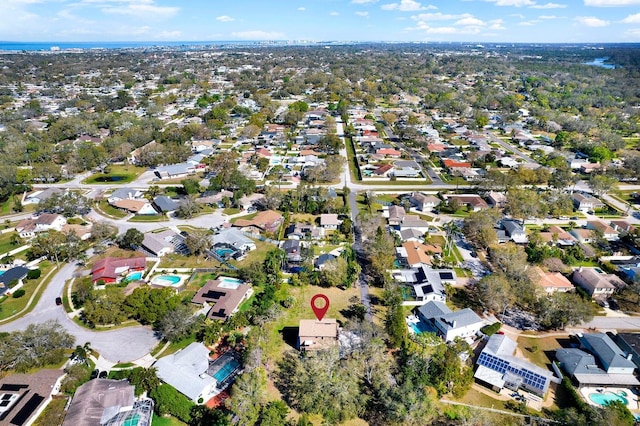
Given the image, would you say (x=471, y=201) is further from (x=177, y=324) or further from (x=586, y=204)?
(x=177, y=324)

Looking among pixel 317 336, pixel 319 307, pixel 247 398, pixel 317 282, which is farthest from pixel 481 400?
pixel 317 282

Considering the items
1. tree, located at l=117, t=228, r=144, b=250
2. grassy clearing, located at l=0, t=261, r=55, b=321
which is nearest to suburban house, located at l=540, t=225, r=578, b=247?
tree, located at l=117, t=228, r=144, b=250

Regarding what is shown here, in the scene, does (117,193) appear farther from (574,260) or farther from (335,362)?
(574,260)

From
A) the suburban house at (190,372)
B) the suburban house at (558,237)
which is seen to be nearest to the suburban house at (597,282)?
the suburban house at (558,237)

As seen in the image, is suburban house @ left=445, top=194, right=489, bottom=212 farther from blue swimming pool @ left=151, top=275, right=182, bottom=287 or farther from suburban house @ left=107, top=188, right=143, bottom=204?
suburban house @ left=107, top=188, right=143, bottom=204

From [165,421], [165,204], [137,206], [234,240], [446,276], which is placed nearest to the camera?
[165,421]

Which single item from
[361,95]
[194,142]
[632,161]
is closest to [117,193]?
[194,142]
